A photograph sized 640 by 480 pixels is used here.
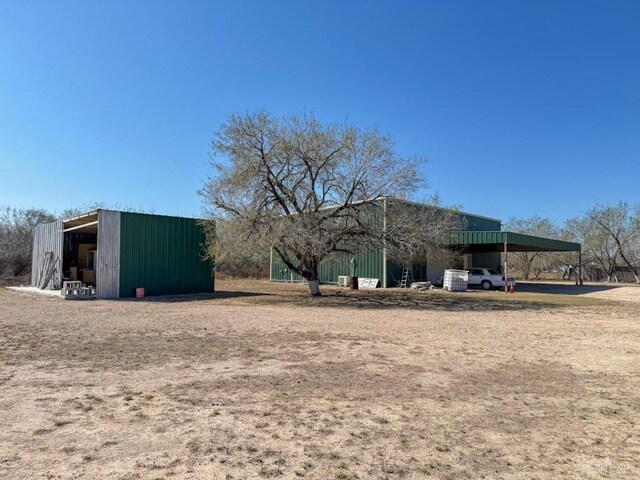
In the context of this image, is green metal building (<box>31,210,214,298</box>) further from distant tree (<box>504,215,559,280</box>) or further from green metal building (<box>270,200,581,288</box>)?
distant tree (<box>504,215,559,280</box>)

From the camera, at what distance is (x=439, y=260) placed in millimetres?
25109

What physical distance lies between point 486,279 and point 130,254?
21353 mm

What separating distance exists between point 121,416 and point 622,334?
11.0 metres

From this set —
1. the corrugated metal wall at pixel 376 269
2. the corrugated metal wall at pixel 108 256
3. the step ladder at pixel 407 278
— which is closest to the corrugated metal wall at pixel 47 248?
the corrugated metal wall at pixel 108 256

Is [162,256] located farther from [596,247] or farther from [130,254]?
[596,247]

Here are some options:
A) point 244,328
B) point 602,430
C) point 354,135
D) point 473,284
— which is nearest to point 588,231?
point 473,284

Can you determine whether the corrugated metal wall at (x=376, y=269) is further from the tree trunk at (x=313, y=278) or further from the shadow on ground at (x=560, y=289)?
the tree trunk at (x=313, y=278)

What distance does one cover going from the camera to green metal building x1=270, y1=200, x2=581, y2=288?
91.6 ft

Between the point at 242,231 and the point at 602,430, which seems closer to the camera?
the point at 602,430

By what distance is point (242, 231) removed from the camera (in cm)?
1928

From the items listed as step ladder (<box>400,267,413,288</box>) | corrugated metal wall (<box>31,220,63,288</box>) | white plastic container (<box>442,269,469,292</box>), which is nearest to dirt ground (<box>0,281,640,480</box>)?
corrugated metal wall (<box>31,220,63,288</box>)

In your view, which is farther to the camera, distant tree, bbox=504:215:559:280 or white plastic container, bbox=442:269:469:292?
distant tree, bbox=504:215:559:280

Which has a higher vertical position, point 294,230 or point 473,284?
point 294,230

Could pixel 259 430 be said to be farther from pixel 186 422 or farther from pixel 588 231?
pixel 588 231
